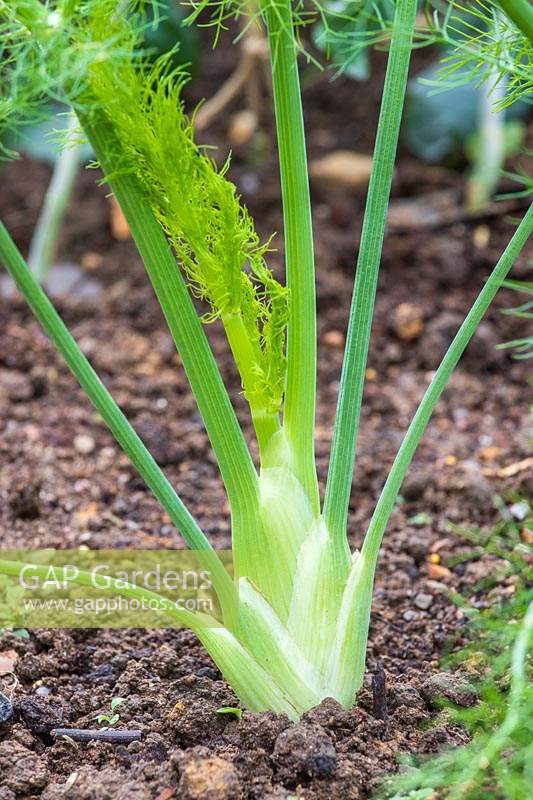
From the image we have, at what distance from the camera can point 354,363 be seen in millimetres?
985

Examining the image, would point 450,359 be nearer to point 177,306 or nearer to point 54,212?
point 177,306

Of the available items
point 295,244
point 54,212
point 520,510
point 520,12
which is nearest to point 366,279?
point 295,244

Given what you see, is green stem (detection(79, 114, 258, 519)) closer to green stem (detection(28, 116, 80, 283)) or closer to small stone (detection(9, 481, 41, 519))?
small stone (detection(9, 481, 41, 519))

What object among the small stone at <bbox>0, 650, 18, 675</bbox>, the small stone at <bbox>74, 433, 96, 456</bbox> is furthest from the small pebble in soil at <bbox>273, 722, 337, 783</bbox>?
the small stone at <bbox>74, 433, 96, 456</bbox>

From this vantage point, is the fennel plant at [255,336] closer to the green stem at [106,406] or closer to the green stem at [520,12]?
the green stem at [106,406]

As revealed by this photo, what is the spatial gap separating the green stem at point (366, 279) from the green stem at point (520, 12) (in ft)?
0.36

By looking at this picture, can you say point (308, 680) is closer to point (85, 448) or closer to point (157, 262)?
point (157, 262)

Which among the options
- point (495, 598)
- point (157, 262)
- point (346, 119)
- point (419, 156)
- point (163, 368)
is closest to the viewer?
point (157, 262)

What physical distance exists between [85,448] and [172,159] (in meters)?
0.85

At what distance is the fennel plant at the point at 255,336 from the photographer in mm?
946

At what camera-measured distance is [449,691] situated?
1053mm

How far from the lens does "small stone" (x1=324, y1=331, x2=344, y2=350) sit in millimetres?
2041

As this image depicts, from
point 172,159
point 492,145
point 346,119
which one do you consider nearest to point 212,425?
point 172,159

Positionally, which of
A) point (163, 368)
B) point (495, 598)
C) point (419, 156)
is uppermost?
point (419, 156)
